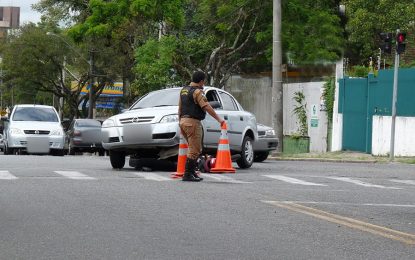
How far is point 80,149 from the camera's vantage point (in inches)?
1390

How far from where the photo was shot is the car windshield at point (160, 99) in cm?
1795

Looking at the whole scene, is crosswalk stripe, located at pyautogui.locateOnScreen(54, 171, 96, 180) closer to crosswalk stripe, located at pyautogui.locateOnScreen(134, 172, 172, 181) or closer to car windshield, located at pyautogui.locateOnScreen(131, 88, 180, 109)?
crosswalk stripe, located at pyautogui.locateOnScreen(134, 172, 172, 181)

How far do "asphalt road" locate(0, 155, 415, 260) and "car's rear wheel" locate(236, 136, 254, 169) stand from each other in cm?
254

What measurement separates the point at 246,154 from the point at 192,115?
13.6 feet

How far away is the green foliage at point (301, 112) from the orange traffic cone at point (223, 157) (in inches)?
679

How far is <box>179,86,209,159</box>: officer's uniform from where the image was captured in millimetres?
15070

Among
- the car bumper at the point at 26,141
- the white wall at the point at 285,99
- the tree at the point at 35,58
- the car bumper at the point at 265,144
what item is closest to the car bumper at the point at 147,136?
the car bumper at the point at 265,144

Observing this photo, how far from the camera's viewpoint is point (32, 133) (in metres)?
28.5

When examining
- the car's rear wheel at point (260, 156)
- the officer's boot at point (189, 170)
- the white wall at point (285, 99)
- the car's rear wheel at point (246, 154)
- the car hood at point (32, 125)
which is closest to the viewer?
the officer's boot at point (189, 170)

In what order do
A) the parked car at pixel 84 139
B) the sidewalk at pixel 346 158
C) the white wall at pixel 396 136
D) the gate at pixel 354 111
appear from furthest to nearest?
the parked car at pixel 84 139 < the gate at pixel 354 111 < the white wall at pixel 396 136 < the sidewalk at pixel 346 158

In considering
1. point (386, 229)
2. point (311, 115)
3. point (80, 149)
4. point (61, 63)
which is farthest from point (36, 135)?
point (61, 63)

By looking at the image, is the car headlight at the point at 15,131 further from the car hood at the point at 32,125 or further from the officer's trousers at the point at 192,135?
the officer's trousers at the point at 192,135

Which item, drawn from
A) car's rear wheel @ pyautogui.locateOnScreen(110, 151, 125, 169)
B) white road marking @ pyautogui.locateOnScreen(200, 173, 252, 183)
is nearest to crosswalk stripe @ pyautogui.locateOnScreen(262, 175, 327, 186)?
white road marking @ pyautogui.locateOnScreen(200, 173, 252, 183)

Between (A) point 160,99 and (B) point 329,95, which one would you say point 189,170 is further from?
(B) point 329,95
